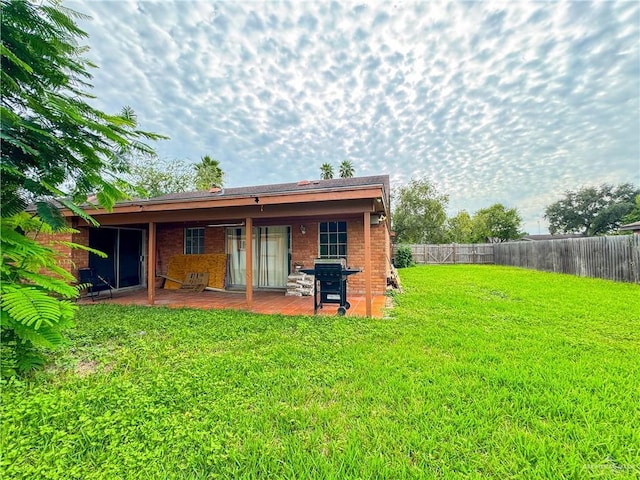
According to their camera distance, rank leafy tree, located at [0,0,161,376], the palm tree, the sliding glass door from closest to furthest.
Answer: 1. leafy tree, located at [0,0,161,376]
2. the sliding glass door
3. the palm tree

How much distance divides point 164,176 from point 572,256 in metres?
26.5

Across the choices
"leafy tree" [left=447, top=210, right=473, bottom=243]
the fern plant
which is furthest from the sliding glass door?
"leafy tree" [left=447, top=210, right=473, bottom=243]

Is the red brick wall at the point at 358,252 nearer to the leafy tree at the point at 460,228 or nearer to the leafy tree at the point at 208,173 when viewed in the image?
the leafy tree at the point at 208,173

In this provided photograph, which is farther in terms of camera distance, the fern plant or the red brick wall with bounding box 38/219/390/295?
the red brick wall with bounding box 38/219/390/295

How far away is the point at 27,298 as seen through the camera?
76.5 inches

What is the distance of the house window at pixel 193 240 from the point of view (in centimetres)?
991

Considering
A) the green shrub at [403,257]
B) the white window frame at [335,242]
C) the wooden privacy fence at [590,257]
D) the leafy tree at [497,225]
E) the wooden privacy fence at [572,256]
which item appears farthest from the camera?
the leafy tree at [497,225]

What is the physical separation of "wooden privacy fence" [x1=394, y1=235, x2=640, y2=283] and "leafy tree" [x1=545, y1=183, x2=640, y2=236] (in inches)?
851

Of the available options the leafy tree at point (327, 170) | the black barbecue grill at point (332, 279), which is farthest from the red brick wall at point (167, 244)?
the leafy tree at point (327, 170)

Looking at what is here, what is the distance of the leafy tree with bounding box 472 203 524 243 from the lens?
32.0 metres

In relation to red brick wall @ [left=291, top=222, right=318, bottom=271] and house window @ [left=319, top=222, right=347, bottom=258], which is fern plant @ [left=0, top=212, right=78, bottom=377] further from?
house window @ [left=319, top=222, right=347, bottom=258]

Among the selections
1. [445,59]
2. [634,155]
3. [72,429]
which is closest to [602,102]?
[445,59]

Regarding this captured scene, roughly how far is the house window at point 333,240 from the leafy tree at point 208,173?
1745cm

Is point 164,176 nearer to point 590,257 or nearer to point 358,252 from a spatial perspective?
point 358,252
